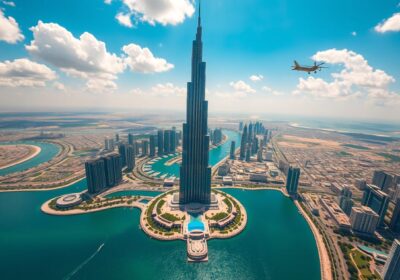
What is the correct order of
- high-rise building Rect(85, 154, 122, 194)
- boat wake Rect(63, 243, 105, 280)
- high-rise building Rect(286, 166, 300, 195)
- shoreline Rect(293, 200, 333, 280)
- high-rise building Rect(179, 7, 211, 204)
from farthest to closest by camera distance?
high-rise building Rect(286, 166, 300, 195) → high-rise building Rect(85, 154, 122, 194) → high-rise building Rect(179, 7, 211, 204) → shoreline Rect(293, 200, 333, 280) → boat wake Rect(63, 243, 105, 280)

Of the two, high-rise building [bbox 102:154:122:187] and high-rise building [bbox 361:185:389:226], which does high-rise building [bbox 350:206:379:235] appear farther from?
high-rise building [bbox 102:154:122:187]

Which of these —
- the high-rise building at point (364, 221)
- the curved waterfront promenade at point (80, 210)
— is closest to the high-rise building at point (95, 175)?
the curved waterfront promenade at point (80, 210)

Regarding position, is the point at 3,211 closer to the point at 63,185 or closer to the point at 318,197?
the point at 63,185

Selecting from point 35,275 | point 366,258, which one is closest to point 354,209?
point 366,258

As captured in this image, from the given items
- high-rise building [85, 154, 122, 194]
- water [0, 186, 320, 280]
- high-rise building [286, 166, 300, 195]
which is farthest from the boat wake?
high-rise building [286, 166, 300, 195]

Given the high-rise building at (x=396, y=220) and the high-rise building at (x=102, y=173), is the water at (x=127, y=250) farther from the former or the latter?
the high-rise building at (x=396, y=220)
